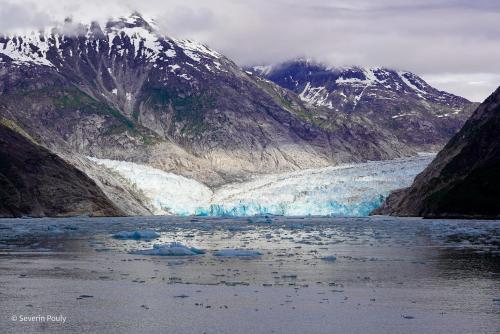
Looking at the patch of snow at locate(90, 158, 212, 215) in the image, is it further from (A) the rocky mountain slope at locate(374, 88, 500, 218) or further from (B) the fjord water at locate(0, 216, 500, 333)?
(B) the fjord water at locate(0, 216, 500, 333)

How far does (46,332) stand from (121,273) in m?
10.9

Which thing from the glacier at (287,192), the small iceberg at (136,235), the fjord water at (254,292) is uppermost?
the glacier at (287,192)

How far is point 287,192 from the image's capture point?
13475cm

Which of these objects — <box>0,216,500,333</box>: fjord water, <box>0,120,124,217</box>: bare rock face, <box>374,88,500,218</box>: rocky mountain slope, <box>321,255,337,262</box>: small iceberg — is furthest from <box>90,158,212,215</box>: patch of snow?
<box>321,255,337,262</box>: small iceberg

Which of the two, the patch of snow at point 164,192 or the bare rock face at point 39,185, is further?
the patch of snow at point 164,192

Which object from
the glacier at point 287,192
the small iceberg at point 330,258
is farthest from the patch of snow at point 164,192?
the small iceberg at point 330,258

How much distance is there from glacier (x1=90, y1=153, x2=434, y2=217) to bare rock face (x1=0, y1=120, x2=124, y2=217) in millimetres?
22764

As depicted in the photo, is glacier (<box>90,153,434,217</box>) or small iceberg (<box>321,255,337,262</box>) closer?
small iceberg (<box>321,255,337,262</box>)

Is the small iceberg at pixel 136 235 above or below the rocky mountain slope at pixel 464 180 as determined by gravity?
below

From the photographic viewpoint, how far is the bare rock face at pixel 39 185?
355 ft

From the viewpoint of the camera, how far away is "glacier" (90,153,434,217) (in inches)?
5108

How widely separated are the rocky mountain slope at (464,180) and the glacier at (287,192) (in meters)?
5.50

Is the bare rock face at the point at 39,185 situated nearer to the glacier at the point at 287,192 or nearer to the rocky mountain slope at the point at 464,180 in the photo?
the glacier at the point at 287,192

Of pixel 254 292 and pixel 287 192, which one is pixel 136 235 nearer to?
pixel 254 292
